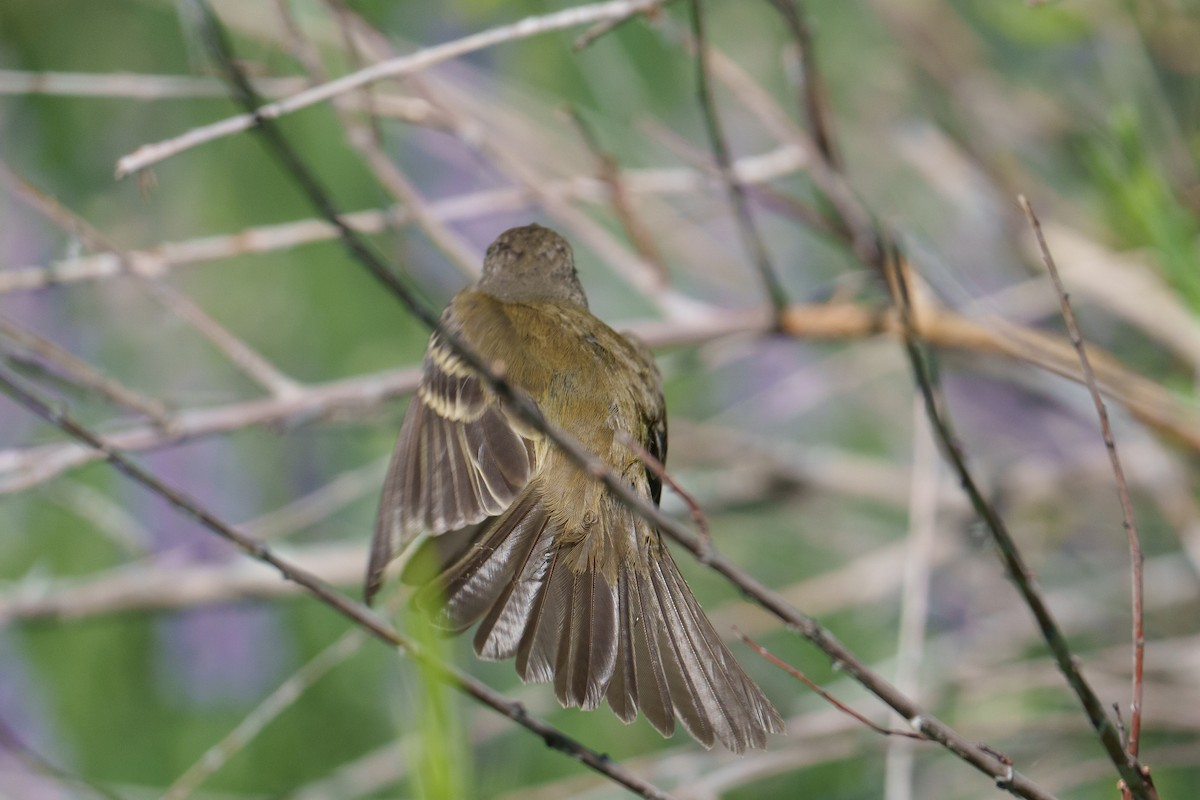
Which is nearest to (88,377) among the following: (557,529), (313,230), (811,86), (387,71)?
(313,230)

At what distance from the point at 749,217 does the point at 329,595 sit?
1.40 metres

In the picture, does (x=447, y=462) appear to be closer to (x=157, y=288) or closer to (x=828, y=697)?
(x=828, y=697)

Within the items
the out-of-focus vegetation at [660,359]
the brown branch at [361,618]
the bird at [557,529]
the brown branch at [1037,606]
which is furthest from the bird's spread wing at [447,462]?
the brown branch at [1037,606]

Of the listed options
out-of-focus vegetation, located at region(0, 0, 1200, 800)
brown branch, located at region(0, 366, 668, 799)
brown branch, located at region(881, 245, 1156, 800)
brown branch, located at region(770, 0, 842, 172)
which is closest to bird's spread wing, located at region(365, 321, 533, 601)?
brown branch, located at region(0, 366, 668, 799)

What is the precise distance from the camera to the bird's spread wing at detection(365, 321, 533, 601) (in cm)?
173

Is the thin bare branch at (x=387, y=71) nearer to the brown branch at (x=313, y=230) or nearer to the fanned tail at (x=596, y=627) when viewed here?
the brown branch at (x=313, y=230)

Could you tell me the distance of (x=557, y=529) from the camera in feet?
6.16

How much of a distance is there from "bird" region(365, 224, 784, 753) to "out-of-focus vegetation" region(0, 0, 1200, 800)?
0.54 meters

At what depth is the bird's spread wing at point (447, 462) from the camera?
67.9 inches

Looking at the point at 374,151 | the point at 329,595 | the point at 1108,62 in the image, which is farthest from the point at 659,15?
the point at 1108,62

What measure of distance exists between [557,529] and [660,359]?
150 cm

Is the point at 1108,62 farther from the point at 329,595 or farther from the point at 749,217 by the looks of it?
the point at 329,595

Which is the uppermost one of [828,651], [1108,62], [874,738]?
[1108,62]

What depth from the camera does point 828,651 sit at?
51.7 inches
